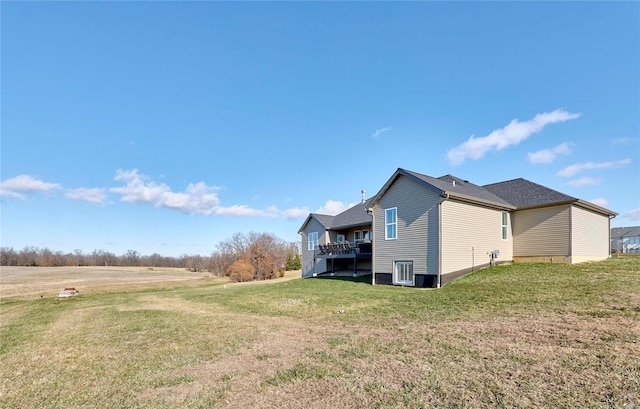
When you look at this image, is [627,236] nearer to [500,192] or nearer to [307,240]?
[500,192]

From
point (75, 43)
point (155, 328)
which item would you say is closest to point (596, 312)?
point (155, 328)

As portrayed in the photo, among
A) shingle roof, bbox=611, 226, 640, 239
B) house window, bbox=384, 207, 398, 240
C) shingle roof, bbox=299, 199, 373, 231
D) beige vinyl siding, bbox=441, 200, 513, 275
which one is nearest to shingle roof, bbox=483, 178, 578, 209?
beige vinyl siding, bbox=441, 200, 513, 275

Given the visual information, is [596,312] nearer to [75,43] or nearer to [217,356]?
[217,356]

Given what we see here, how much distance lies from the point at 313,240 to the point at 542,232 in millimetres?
17495

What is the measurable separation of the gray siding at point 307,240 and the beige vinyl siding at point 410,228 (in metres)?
10.6

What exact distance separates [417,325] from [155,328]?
6774 millimetres

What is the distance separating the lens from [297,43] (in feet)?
53.7

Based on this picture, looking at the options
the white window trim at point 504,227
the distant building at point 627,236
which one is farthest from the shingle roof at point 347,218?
the distant building at point 627,236

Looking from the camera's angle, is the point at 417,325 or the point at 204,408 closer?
the point at 204,408

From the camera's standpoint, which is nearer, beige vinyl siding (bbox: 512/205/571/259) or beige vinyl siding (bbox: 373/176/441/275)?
beige vinyl siding (bbox: 373/176/441/275)

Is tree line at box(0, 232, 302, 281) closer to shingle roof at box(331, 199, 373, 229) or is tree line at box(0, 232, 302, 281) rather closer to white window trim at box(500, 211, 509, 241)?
shingle roof at box(331, 199, 373, 229)

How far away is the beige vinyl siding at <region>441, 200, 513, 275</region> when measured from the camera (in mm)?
14961

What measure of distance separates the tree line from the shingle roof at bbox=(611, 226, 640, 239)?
188 feet

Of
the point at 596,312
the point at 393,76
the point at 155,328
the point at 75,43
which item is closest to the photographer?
the point at 596,312
